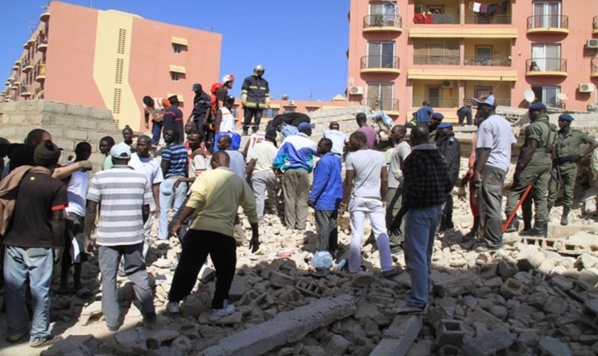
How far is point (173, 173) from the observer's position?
6.79m

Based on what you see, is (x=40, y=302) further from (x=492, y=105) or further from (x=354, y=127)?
(x=354, y=127)

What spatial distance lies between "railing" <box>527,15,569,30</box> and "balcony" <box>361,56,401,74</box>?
28.2 ft

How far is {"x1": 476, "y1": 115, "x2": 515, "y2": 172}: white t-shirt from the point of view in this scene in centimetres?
587

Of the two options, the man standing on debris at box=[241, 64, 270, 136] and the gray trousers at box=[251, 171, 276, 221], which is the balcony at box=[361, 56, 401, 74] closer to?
the man standing on debris at box=[241, 64, 270, 136]

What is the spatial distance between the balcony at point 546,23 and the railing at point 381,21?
811 centimetres

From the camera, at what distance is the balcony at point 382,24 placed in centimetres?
3073

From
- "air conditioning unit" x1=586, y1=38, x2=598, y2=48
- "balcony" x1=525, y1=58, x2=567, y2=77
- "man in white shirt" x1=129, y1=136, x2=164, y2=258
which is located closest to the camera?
"man in white shirt" x1=129, y1=136, x2=164, y2=258

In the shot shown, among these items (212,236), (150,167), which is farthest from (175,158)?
(212,236)

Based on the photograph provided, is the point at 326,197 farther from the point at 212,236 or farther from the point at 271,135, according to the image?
the point at 271,135

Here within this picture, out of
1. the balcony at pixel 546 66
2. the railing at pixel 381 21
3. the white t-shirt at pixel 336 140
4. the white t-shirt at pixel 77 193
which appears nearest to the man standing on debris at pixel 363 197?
the white t-shirt at pixel 336 140

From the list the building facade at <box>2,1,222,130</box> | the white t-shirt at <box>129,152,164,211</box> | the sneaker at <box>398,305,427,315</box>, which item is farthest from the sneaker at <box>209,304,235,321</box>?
the building facade at <box>2,1,222,130</box>

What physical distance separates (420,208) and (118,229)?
2.76 meters

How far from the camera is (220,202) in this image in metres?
4.40

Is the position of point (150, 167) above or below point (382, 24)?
below
